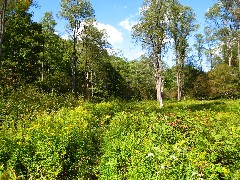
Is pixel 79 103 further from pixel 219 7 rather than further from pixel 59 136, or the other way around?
pixel 219 7

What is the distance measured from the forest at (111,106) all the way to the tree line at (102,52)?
6.2 inches

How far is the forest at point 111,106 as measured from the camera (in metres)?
6.89

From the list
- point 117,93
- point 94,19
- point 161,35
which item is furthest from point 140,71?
point 161,35

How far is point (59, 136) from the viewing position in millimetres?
8539

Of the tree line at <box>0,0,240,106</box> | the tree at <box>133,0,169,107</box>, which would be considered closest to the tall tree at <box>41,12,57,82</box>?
the tree line at <box>0,0,240,106</box>

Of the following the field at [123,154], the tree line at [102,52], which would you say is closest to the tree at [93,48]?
the tree line at [102,52]

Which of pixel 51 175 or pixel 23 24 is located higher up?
pixel 23 24

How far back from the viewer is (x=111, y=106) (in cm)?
1897

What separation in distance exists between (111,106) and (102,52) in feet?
95.3

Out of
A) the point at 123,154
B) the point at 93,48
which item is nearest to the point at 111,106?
the point at 123,154

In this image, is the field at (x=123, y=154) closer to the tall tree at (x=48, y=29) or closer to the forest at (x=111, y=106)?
the forest at (x=111, y=106)

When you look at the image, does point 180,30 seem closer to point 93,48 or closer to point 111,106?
point 93,48

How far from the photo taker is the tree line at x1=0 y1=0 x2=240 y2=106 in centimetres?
3491

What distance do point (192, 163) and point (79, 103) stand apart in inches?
567
